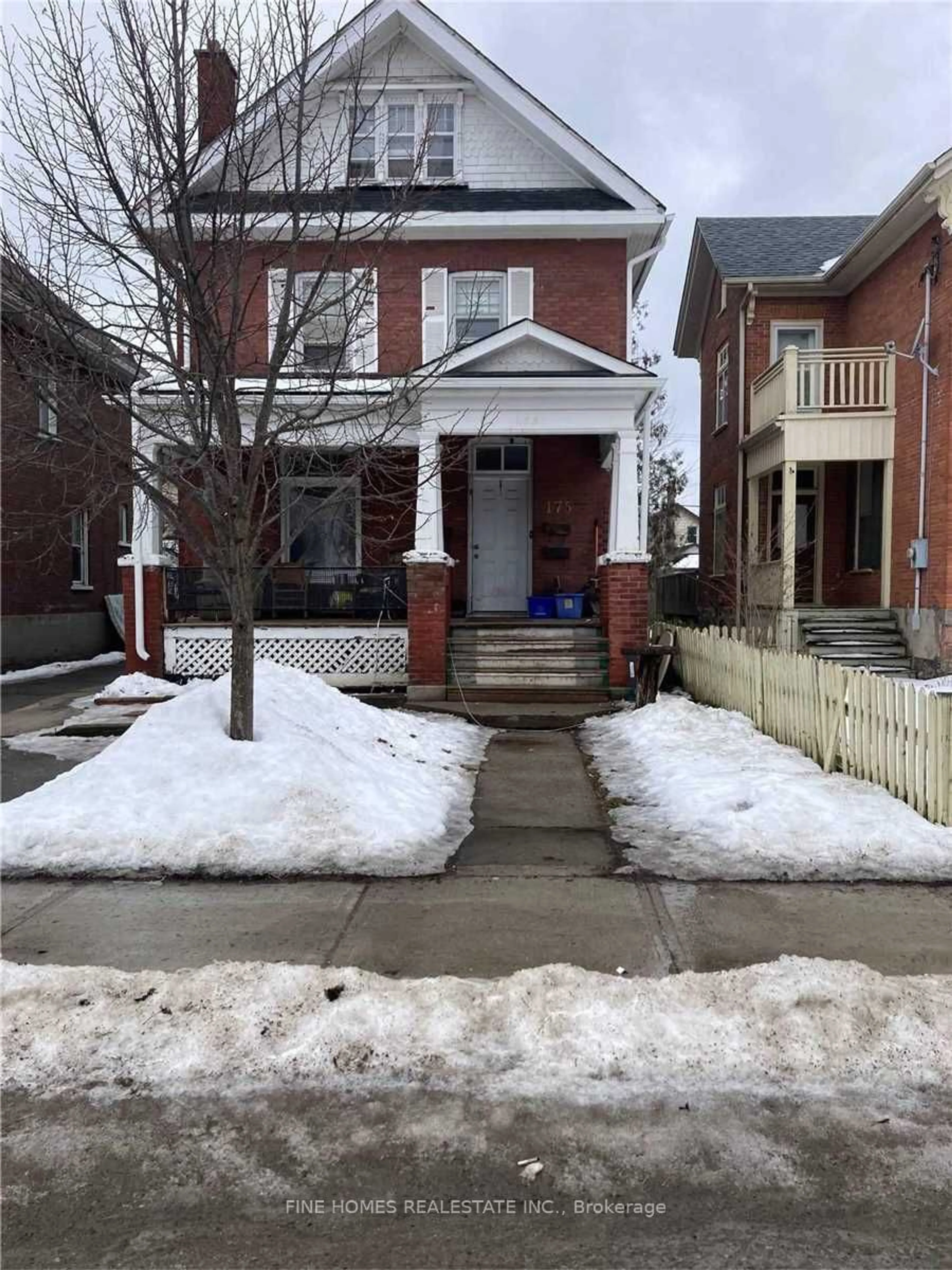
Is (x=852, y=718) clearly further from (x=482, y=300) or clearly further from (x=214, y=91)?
(x=482, y=300)

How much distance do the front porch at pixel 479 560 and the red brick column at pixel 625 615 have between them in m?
0.02

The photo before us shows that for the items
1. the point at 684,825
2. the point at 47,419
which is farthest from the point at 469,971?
the point at 47,419

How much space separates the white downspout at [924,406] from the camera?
13.0m

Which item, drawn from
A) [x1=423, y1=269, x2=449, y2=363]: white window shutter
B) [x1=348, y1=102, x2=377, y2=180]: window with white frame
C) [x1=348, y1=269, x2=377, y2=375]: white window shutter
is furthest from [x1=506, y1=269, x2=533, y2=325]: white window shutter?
[x1=348, y1=269, x2=377, y2=375]: white window shutter

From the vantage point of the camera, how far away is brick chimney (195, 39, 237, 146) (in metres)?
5.93

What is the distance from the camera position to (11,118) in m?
6.00

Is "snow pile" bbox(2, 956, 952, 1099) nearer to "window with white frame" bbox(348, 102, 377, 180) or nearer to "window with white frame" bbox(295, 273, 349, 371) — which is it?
"window with white frame" bbox(295, 273, 349, 371)

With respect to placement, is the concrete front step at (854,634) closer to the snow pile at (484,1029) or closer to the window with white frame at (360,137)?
the window with white frame at (360,137)

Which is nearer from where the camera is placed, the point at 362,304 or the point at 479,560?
the point at 362,304

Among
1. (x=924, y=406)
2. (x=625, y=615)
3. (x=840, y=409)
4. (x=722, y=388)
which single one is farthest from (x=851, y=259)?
(x=625, y=615)

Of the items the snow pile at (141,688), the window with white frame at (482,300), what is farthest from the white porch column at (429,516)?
the window with white frame at (482,300)

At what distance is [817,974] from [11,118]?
23.8ft

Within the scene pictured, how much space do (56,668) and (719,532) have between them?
1476cm

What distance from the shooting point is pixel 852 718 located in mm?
6855
